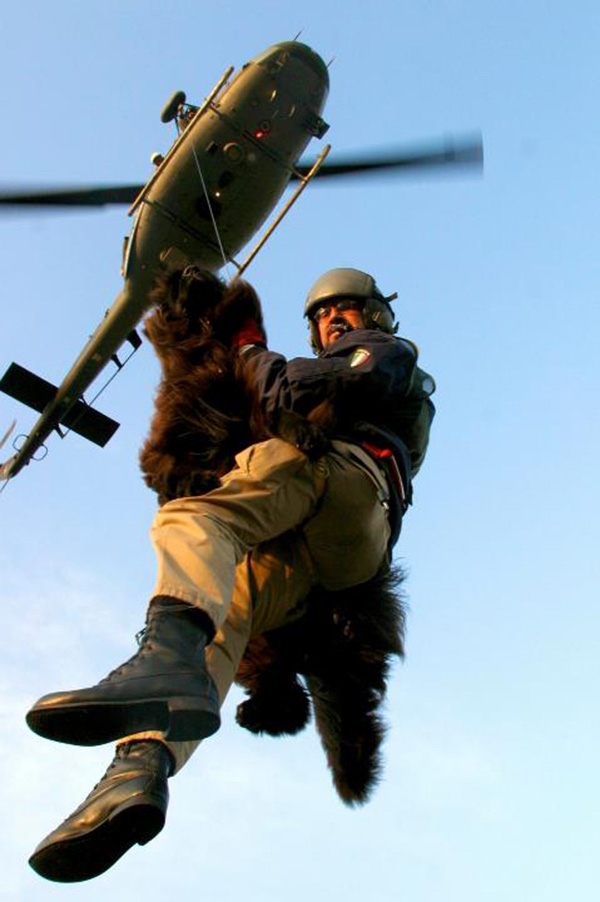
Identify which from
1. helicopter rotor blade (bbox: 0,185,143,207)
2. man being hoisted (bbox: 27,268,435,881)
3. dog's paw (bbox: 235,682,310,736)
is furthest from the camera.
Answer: helicopter rotor blade (bbox: 0,185,143,207)

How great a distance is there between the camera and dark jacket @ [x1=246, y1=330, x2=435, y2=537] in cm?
373

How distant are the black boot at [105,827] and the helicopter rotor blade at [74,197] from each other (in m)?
7.27

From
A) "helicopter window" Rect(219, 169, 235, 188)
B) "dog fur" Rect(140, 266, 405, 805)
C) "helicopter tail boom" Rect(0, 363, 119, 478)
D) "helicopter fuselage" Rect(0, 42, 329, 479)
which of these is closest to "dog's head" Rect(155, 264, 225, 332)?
"dog fur" Rect(140, 266, 405, 805)

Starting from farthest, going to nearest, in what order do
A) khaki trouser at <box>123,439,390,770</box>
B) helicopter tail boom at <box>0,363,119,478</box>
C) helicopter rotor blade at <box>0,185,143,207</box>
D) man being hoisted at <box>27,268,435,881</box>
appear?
1. helicopter tail boom at <box>0,363,119,478</box>
2. helicopter rotor blade at <box>0,185,143,207</box>
3. khaki trouser at <box>123,439,390,770</box>
4. man being hoisted at <box>27,268,435,881</box>

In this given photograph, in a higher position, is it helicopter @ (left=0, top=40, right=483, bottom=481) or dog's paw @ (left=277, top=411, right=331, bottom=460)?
helicopter @ (left=0, top=40, right=483, bottom=481)

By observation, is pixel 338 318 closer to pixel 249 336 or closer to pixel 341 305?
pixel 341 305

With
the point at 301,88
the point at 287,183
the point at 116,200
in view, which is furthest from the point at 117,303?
the point at 301,88

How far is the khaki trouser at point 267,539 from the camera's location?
3.35 m

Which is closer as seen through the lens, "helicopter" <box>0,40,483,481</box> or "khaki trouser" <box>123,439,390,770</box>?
"khaki trouser" <box>123,439,390,770</box>

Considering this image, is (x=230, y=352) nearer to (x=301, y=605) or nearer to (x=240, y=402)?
(x=240, y=402)

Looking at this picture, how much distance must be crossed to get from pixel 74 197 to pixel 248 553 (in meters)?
7.37

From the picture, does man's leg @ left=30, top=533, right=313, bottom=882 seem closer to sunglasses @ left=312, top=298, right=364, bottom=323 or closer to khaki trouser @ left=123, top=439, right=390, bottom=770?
khaki trouser @ left=123, top=439, right=390, bottom=770

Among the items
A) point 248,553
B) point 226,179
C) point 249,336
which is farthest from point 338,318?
point 226,179

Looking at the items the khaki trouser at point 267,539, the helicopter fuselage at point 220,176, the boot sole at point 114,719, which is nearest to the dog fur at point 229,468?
the khaki trouser at point 267,539
